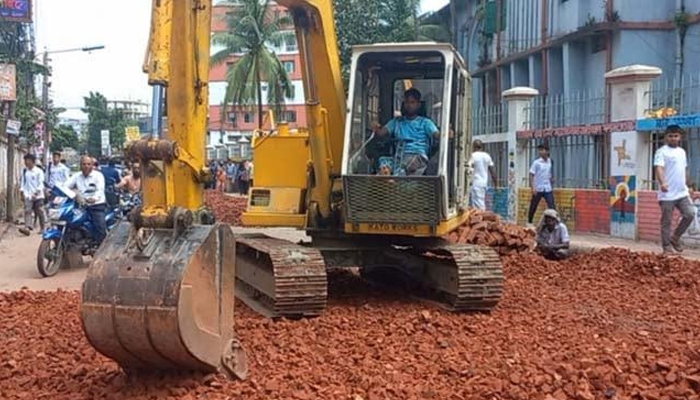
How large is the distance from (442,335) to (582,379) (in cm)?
184

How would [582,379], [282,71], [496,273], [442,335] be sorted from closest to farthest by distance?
[582,379], [442,335], [496,273], [282,71]

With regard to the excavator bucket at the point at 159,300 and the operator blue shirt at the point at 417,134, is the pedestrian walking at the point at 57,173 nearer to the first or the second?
the operator blue shirt at the point at 417,134

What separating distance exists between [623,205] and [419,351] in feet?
29.6

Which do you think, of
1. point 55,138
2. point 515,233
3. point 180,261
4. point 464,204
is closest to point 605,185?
point 515,233

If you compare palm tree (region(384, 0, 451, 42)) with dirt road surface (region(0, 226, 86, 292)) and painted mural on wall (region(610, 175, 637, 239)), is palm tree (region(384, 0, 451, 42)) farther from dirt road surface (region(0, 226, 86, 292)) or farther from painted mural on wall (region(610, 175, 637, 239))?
dirt road surface (region(0, 226, 86, 292))

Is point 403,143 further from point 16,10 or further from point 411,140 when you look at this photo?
point 16,10

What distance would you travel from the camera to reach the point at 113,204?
41.2 ft

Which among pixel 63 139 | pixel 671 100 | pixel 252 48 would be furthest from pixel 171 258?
pixel 63 139

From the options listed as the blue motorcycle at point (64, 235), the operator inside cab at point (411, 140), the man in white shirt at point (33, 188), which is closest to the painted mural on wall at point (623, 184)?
the operator inside cab at point (411, 140)

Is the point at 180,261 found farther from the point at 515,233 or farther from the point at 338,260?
the point at 515,233

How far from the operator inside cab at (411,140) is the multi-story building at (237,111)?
33.6 meters

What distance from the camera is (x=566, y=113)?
16.5 metres

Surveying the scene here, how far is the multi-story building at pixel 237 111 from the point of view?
44312 millimetres

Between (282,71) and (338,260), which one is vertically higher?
(282,71)
